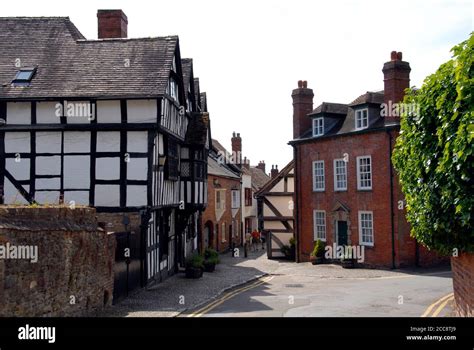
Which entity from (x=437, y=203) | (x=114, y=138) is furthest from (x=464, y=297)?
(x=114, y=138)

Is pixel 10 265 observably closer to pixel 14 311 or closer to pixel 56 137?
pixel 14 311

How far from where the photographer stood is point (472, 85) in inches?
341

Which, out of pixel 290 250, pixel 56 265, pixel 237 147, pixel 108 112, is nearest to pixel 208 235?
pixel 290 250

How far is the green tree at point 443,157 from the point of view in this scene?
879 cm

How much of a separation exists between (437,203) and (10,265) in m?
8.61

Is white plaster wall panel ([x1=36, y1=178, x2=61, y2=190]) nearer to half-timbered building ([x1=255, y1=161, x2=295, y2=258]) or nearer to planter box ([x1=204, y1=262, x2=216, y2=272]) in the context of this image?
planter box ([x1=204, y1=262, x2=216, y2=272])

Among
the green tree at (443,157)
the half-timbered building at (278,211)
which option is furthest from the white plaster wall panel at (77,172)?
the half-timbered building at (278,211)

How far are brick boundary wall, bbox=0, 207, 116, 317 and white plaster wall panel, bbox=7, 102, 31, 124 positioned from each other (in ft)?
22.9

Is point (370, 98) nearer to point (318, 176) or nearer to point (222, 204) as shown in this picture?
point (318, 176)

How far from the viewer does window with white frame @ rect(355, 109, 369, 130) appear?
27.8m

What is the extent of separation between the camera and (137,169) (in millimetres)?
19344

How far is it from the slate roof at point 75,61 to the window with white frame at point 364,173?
12087 millimetres

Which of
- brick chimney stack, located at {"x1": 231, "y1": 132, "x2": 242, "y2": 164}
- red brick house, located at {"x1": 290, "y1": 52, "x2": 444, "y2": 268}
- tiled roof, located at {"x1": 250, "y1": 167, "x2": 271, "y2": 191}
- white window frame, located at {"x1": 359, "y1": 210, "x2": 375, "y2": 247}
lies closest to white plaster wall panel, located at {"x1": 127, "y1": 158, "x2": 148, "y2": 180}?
red brick house, located at {"x1": 290, "y1": 52, "x2": 444, "y2": 268}

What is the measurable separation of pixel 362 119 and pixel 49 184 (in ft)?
53.9
